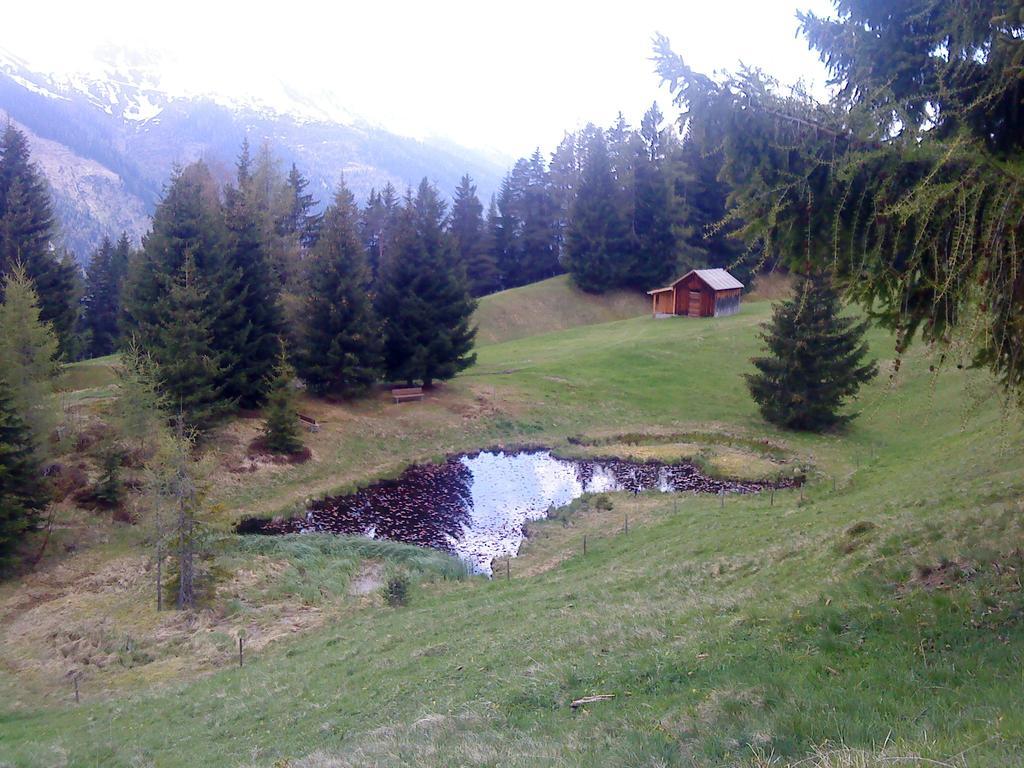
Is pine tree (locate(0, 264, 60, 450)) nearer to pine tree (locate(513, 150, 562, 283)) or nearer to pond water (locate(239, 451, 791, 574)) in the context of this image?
pond water (locate(239, 451, 791, 574))

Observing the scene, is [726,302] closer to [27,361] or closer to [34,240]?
[34,240]

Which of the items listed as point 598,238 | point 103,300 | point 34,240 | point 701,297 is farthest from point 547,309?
point 103,300

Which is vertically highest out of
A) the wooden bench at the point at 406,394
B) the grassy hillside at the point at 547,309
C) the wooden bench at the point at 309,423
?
the grassy hillside at the point at 547,309

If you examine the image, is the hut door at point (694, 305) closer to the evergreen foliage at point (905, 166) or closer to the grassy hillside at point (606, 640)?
the grassy hillside at point (606, 640)

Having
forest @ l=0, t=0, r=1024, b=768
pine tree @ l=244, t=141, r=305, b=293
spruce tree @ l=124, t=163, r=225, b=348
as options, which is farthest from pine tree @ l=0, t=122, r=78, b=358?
Result: pine tree @ l=244, t=141, r=305, b=293

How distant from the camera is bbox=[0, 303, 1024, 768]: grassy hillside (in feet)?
22.3

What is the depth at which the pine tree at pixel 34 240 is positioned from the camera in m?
39.0

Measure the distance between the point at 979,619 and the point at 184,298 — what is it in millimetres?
29014

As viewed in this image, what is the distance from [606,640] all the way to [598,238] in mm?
58886

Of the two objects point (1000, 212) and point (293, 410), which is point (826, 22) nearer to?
point (1000, 212)

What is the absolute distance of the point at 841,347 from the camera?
116 feet

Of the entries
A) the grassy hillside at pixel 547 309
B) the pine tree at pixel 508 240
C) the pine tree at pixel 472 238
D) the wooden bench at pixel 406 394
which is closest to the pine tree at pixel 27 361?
the wooden bench at pixel 406 394

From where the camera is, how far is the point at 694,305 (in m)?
58.2

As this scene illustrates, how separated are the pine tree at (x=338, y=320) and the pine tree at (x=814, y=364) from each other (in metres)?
19.1
